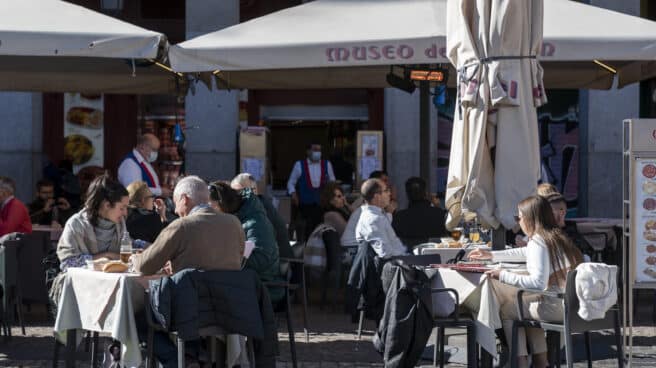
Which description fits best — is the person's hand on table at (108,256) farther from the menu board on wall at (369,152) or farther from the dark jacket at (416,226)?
the menu board on wall at (369,152)

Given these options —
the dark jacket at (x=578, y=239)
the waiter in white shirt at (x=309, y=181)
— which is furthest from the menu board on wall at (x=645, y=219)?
the waiter in white shirt at (x=309, y=181)

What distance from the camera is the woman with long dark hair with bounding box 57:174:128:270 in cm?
730

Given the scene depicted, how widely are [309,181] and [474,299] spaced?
790cm

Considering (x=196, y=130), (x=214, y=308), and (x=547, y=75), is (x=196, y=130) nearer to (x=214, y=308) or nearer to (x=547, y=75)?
(x=547, y=75)

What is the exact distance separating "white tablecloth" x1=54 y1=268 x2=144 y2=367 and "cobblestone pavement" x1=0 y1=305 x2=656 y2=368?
4.89ft

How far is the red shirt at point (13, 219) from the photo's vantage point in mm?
10008

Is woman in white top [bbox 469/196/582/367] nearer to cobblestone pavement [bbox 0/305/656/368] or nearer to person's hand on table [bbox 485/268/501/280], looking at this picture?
person's hand on table [bbox 485/268/501/280]

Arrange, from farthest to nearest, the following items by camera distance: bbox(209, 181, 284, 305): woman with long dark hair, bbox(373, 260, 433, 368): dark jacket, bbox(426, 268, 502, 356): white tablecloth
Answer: bbox(209, 181, 284, 305): woman with long dark hair
bbox(426, 268, 502, 356): white tablecloth
bbox(373, 260, 433, 368): dark jacket

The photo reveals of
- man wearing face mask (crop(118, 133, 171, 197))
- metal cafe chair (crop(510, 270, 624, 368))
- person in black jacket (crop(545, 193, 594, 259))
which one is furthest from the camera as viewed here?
man wearing face mask (crop(118, 133, 171, 197))

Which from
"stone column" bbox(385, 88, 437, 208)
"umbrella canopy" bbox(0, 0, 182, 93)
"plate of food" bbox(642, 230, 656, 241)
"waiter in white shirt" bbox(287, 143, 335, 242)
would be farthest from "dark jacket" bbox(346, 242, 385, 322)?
"stone column" bbox(385, 88, 437, 208)

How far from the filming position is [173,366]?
6484 millimetres

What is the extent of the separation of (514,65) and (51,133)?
33.0ft

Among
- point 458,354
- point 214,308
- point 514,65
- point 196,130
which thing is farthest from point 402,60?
point 196,130

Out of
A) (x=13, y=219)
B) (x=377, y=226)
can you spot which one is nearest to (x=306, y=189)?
(x=13, y=219)
